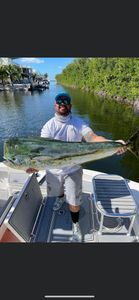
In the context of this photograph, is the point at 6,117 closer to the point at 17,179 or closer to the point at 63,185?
the point at 17,179

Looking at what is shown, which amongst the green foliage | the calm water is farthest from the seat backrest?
the green foliage

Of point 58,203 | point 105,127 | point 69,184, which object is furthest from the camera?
point 105,127

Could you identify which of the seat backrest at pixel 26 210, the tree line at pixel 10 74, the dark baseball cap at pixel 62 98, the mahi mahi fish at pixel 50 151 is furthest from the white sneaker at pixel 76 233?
the tree line at pixel 10 74

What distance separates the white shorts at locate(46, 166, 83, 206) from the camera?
7.79 ft

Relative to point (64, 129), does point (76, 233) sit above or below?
below

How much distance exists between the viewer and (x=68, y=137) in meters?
2.19

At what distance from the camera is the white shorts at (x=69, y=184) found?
7.79ft

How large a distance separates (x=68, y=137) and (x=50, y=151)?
34 centimetres

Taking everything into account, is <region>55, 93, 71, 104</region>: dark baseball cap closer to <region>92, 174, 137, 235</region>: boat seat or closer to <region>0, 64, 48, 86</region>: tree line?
<region>92, 174, 137, 235</region>: boat seat

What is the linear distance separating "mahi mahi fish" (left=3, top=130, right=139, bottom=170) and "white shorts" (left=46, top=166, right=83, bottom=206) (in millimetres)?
428

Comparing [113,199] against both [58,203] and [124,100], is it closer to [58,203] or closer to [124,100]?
[58,203]

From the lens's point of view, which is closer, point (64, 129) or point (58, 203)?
point (64, 129)

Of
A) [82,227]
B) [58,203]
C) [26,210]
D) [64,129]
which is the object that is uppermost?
[64,129]

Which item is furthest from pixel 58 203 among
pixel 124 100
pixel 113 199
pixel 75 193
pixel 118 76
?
pixel 118 76
